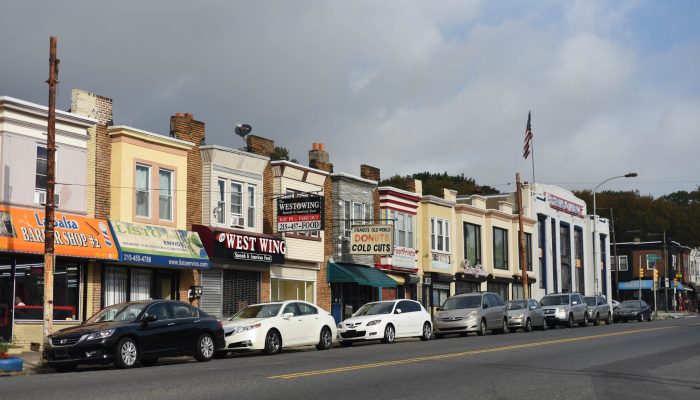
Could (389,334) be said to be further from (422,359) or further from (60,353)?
(60,353)

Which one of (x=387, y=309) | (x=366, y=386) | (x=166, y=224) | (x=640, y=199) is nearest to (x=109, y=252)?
(x=166, y=224)

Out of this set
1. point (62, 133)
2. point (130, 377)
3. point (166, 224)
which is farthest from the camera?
point (166, 224)

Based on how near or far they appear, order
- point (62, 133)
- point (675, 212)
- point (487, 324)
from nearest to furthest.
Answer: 1. point (62, 133)
2. point (487, 324)
3. point (675, 212)

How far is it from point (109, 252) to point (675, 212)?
9655 centimetres

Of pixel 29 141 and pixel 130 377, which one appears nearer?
pixel 130 377

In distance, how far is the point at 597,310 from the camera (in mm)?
46844

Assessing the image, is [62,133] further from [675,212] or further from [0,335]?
[675,212]

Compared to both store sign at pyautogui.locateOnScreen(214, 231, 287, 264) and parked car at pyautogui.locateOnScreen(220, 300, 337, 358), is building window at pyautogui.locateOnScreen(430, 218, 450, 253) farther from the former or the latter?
parked car at pyautogui.locateOnScreen(220, 300, 337, 358)

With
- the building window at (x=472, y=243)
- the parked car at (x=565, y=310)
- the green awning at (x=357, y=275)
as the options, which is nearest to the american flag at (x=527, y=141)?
the building window at (x=472, y=243)

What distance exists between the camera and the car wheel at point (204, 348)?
848 inches

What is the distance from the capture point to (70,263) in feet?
87.8

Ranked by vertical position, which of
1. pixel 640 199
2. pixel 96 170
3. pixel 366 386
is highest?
pixel 640 199

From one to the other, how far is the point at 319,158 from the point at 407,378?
23993 mm

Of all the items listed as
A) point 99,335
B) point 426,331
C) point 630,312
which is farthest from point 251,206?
point 630,312
